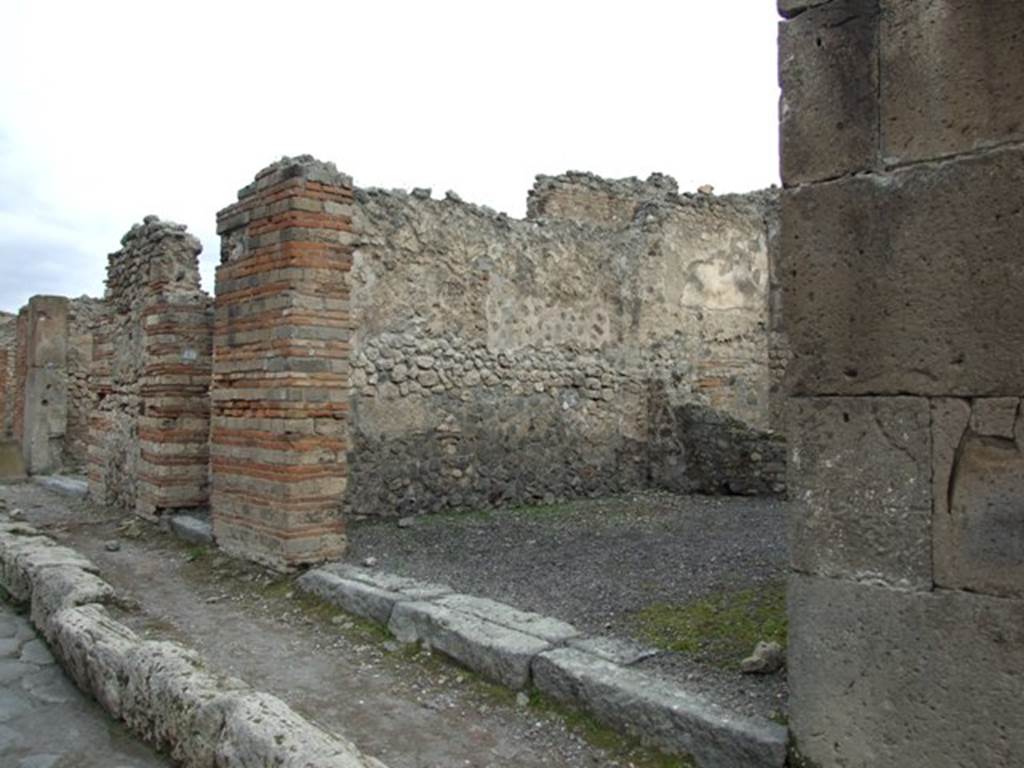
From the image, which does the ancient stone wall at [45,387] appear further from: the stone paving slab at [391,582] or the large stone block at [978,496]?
the large stone block at [978,496]

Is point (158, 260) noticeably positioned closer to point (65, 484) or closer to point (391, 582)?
point (391, 582)

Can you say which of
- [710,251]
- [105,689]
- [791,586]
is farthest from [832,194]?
[710,251]

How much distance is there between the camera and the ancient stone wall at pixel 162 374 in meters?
7.60

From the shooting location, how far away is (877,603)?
2.55m

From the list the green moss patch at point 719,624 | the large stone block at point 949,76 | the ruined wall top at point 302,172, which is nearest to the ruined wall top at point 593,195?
the ruined wall top at point 302,172

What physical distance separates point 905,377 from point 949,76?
2.79 feet

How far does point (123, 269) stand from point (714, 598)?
22.4 feet

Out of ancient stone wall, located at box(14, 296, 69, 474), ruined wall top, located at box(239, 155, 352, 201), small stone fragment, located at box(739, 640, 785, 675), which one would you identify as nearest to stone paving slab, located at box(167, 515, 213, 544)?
ruined wall top, located at box(239, 155, 352, 201)

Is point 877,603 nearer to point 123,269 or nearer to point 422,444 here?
point 422,444

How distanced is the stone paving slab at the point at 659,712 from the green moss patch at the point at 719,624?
42 centimetres

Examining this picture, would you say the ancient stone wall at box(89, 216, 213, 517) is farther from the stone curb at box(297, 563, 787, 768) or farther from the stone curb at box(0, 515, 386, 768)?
the stone curb at box(297, 563, 787, 768)

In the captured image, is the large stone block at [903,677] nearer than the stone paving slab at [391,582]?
Yes

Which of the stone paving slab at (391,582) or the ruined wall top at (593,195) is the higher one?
the ruined wall top at (593,195)

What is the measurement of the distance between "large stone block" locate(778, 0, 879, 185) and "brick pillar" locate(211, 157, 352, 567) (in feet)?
11.5
